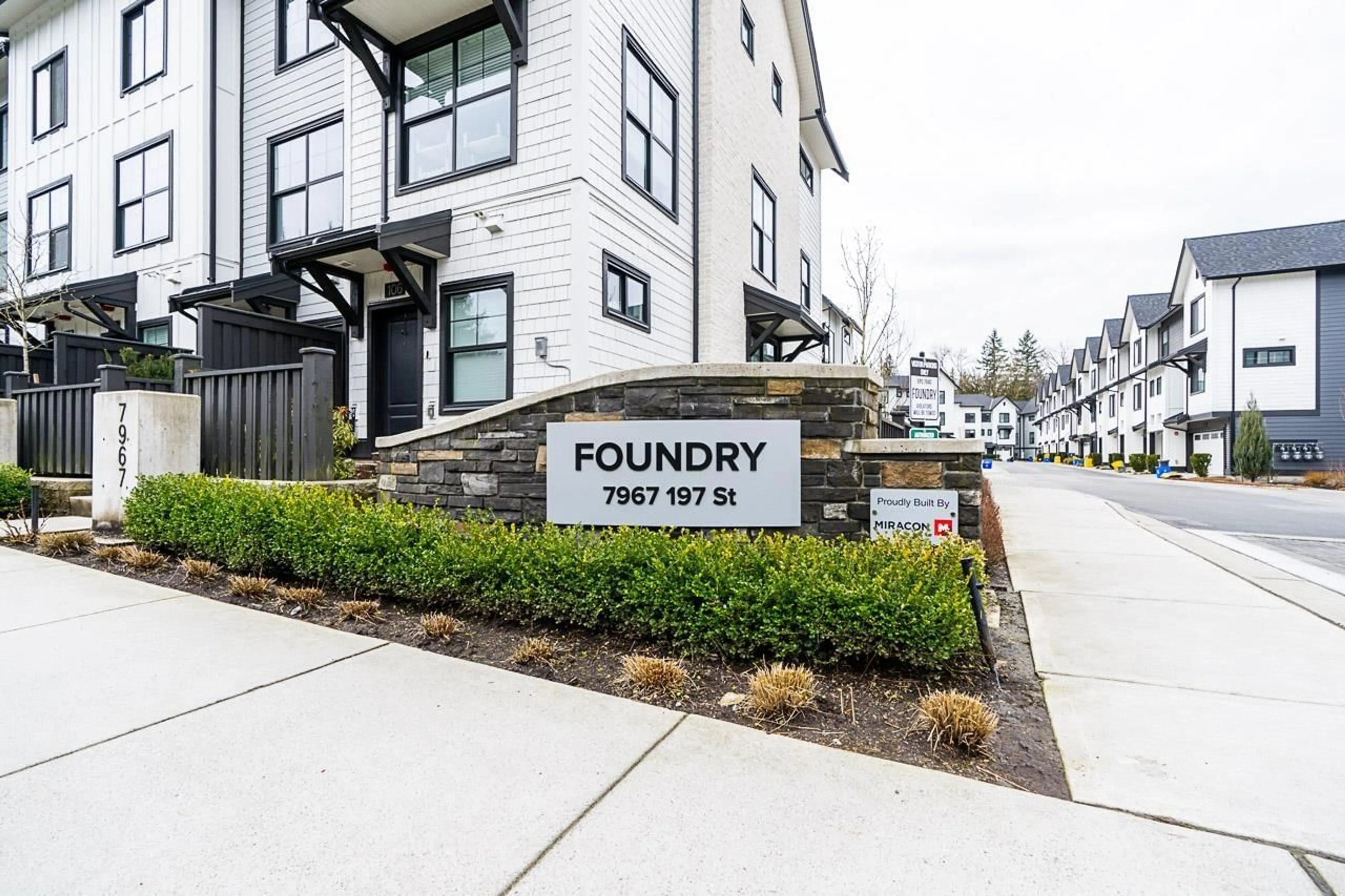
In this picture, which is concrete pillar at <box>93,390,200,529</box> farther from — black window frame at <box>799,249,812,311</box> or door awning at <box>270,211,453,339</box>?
black window frame at <box>799,249,812,311</box>

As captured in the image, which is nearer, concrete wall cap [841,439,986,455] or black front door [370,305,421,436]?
concrete wall cap [841,439,986,455]

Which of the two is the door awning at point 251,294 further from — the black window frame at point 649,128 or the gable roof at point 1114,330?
the gable roof at point 1114,330

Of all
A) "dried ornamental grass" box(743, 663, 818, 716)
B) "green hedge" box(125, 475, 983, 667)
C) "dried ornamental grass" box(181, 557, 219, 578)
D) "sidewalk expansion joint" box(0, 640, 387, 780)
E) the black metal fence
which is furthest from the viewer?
the black metal fence

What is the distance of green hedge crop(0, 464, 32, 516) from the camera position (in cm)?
742

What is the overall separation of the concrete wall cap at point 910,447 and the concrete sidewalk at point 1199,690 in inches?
47.5

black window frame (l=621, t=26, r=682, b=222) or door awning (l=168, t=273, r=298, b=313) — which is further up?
black window frame (l=621, t=26, r=682, b=222)

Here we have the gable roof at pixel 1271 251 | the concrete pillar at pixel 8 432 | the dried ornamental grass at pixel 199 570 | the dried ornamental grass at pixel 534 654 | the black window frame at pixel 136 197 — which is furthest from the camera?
the gable roof at pixel 1271 251

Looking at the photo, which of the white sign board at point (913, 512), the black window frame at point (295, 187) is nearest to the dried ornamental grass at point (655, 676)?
the white sign board at point (913, 512)

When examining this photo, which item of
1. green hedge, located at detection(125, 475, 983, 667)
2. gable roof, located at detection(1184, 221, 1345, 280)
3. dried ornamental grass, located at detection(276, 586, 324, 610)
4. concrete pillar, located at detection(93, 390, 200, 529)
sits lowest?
dried ornamental grass, located at detection(276, 586, 324, 610)

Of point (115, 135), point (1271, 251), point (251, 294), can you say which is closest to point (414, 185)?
point (251, 294)

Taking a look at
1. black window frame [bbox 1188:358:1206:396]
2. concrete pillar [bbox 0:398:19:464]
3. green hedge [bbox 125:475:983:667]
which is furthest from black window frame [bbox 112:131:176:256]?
black window frame [bbox 1188:358:1206:396]

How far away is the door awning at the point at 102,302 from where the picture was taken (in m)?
11.1

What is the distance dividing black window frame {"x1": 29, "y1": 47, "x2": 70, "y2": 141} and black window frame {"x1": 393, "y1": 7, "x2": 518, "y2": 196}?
8916 mm

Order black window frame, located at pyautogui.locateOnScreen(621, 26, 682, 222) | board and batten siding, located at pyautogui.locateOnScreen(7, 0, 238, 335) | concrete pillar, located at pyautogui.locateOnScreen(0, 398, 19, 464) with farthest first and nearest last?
board and batten siding, located at pyautogui.locateOnScreen(7, 0, 238, 335), concrete pillar, located at pyautogui.locateOnScreen(0, 398, 19, 464), black window frame, located at pyautogui.locateOnScreen(621, 26, 682, 222)
